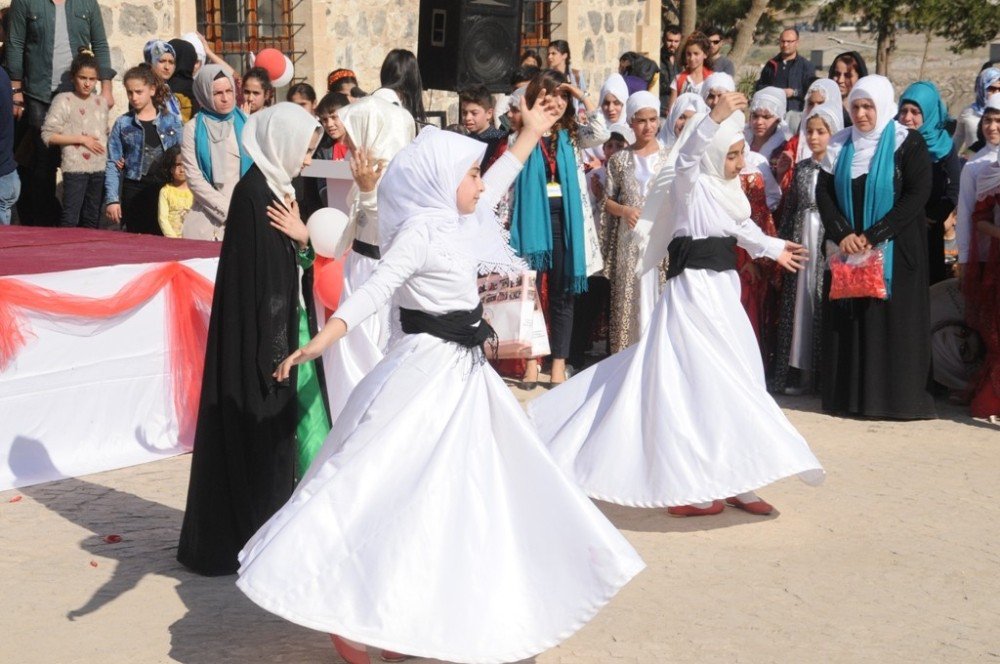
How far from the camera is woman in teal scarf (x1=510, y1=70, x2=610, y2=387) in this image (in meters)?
9.02

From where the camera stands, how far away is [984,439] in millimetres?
7867

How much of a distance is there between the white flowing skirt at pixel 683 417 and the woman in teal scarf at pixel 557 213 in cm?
258

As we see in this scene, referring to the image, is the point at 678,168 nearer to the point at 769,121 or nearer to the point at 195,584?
the point at 195,584

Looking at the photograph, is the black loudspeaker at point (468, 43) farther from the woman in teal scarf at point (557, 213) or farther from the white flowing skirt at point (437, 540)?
the white flowing skirt at point (437, 540)

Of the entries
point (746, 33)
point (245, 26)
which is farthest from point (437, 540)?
point (746, 33)

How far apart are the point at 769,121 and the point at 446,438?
5.81m

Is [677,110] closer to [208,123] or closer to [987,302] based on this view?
[987,302]

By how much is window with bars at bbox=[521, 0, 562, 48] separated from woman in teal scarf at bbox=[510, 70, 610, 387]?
8883 millimetres

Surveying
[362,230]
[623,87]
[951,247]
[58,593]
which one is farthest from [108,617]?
[951,247]

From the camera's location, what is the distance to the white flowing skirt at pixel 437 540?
418 centimetres

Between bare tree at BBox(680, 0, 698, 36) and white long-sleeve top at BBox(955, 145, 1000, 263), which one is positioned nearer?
white long-sleeve top at BBox(955, 145, 1000, 263)

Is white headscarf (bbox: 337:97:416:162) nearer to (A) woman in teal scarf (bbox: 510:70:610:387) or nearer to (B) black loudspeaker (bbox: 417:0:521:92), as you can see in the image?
(A) woman in teal scarf (bbox: 510:70:610:387)

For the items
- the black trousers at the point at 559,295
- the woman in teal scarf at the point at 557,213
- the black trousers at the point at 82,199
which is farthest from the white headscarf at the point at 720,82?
the black trousers at the point at 82,199

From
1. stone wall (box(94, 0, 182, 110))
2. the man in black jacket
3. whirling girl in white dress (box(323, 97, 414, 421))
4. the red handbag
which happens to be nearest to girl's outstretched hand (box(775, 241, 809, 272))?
the red handbag
